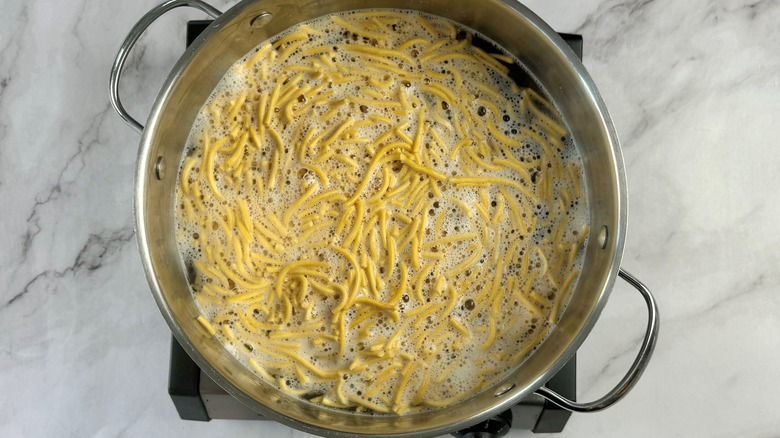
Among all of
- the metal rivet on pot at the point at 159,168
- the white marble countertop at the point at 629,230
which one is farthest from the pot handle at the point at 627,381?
the metal rivet on pot at the point at 159,168

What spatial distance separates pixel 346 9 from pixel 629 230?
0.58m

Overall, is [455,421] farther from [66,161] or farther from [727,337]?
[66,161]

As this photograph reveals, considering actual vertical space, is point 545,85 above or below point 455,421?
above

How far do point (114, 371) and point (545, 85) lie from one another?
825 millimetres

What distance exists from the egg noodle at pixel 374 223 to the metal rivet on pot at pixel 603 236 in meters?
0.04

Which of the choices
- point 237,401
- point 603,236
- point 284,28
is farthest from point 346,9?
point 237,401

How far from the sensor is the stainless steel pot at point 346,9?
2.94 feet

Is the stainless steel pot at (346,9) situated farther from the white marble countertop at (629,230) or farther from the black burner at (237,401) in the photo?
the white marble countertop at (629,230)

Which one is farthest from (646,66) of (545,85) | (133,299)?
(133,299)

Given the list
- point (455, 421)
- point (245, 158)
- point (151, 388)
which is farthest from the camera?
point (151, 388)

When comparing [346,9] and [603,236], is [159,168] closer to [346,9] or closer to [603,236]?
[346,9]

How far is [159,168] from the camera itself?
96 centimetres

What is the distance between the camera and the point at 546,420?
106 centimetres

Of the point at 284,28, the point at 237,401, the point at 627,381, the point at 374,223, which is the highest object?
the point at 284,28
